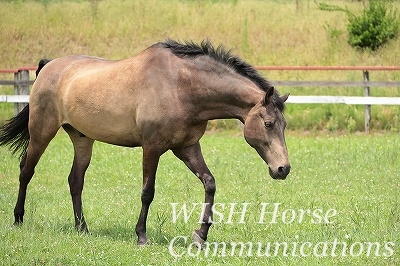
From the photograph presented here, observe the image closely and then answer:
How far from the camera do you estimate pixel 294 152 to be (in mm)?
15867

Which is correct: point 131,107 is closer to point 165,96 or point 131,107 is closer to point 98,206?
point 165,96

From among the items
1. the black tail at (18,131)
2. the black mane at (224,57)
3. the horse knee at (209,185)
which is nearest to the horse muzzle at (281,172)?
the black mane at (224,57)

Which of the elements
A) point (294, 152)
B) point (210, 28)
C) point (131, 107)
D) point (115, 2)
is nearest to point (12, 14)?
point (115, 2)

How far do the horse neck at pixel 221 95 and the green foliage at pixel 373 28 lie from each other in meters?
17.2

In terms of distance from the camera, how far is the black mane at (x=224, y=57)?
838 centimetres

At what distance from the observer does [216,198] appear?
11273 mm

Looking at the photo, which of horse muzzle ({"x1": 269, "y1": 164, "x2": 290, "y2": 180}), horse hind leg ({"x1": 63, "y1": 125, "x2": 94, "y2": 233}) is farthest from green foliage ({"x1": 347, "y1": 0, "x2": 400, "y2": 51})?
horse muzzle ({"x1": 269, "y1": 164, "x2": 290, "y2": 180})

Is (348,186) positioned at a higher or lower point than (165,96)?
lower

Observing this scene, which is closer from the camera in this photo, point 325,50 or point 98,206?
point 98,206

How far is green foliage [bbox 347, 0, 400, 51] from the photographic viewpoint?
24.9 m

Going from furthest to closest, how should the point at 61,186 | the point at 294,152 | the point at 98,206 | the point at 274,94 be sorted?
the point at 294,152 → the point at 61,186 → the point at 98,206 → the point at 274,94

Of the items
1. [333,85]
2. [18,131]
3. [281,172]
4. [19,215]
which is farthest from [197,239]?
[333,85]

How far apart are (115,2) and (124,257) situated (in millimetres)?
24829

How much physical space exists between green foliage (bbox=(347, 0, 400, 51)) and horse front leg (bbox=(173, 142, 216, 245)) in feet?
56.3
